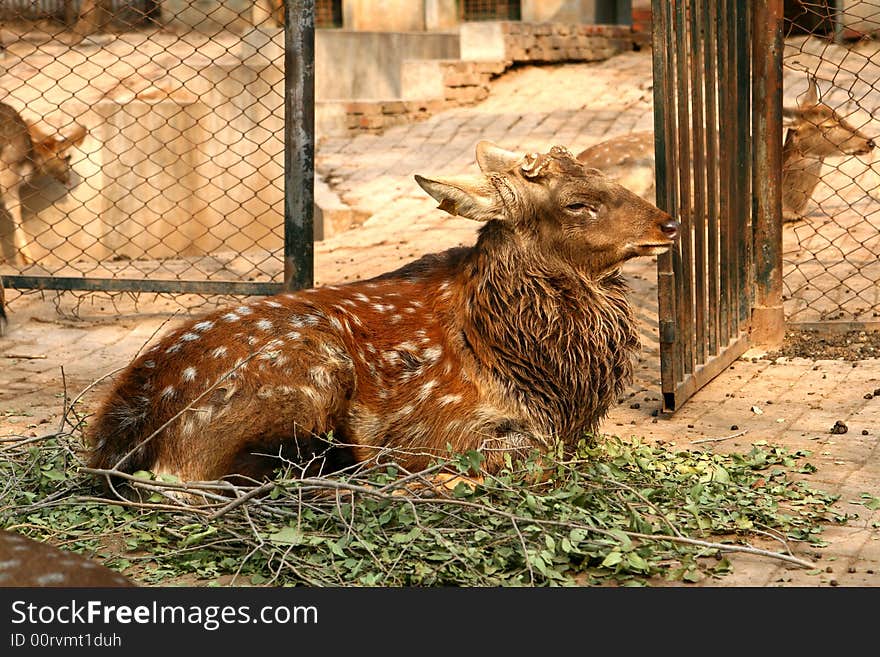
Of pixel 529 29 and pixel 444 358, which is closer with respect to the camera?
pixel 444 358

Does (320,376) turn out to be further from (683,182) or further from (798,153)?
(798,153)

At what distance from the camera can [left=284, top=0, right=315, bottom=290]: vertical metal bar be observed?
283 inches

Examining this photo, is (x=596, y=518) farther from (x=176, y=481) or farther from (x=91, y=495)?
(x=91, y=495)

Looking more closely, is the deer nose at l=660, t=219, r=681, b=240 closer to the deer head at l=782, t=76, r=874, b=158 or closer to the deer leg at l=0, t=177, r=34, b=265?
the deer head at l=782, t=76, r=874, b=158

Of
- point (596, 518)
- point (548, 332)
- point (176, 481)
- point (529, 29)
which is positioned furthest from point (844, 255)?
point (529, 29)

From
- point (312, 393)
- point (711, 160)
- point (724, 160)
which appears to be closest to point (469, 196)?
point (312, 393)

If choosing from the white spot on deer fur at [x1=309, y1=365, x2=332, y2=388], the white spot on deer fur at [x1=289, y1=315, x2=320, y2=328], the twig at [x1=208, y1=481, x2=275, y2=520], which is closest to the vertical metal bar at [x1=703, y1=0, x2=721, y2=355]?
the white spot on deer fur at [x1=289, y1=315, x2=320, y2=328]

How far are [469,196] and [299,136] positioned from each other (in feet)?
7.29

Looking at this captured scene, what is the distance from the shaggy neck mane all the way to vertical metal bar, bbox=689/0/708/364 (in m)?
1.43

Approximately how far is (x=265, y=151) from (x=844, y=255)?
4.95 meters

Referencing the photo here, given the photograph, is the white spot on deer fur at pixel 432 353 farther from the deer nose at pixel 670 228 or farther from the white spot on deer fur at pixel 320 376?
the deer nose at pixel 670 228

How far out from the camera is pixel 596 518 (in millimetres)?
4566

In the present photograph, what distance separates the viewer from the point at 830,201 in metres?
11.2

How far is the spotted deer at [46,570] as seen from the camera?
3.50 m
